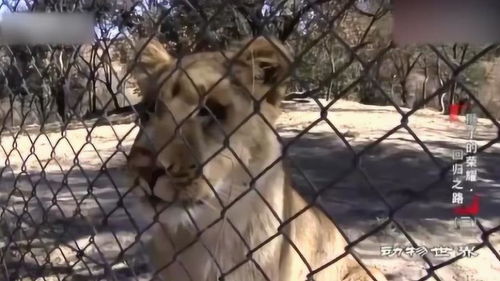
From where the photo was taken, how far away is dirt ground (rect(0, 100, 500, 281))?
3.05m

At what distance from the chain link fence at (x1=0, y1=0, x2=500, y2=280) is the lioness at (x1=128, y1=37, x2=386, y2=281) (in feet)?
0.15

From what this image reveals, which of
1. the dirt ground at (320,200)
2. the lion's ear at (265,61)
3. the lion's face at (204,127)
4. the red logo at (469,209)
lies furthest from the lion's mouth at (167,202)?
the red logo at (469,209)

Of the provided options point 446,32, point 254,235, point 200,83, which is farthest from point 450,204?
point 446,32

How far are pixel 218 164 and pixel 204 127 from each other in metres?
0.14

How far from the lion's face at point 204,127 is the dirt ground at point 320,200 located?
0.13m

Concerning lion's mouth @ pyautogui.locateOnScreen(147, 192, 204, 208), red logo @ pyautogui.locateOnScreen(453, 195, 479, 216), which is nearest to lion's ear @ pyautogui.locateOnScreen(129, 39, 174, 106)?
lion's mouth @ pyautogui.locateOnScreen(147, 192, 204, 208)

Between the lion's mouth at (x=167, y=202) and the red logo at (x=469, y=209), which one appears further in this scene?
the red logo at (x=469, y=209)

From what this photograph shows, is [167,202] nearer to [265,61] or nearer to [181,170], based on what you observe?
[181,170]

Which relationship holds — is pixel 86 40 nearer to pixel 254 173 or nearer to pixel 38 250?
pixel 254 173

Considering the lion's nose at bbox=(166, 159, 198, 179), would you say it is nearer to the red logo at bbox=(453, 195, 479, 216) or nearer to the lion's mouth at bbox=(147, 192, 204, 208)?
the lion's mouth at bbox=(147, 192, 204, 208)

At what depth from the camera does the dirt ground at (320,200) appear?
10.0 ft

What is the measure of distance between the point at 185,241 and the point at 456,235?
3343 mm

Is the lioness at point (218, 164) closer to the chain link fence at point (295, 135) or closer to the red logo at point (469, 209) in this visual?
the chain link fence at point (295, 135)

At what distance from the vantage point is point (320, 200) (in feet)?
7.63
